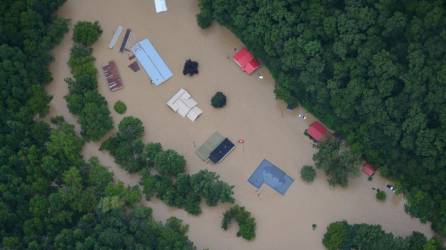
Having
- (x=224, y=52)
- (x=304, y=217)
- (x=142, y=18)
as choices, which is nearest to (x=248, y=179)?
(x=304, y=217)

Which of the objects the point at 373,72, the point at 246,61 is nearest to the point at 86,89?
the point at 246,61

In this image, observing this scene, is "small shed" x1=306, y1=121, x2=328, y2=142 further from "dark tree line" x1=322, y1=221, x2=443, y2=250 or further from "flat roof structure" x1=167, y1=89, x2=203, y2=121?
"flat roof structure" x1=167, y1=89, x2=203, y2=121

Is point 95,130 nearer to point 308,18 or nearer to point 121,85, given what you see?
point 121,85

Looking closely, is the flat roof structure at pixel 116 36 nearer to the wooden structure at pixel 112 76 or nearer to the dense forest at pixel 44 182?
the wooden structure at pixel 112 76

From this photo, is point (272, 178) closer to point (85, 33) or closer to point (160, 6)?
point (160, 6)

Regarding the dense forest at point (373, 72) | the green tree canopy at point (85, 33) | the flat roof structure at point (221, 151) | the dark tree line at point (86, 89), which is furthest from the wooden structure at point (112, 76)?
the dense forest at point (373, 72)

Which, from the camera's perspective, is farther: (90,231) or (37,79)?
(37,79)
